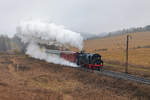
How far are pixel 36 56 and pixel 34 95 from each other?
40.5 metres

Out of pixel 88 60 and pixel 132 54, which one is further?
pixel 132 54

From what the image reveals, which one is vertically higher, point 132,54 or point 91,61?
point 132,54

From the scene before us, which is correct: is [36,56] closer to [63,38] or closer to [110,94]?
[63,38]

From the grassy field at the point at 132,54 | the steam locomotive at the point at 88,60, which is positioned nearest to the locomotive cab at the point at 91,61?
the steam locomotive at the point at 88,60

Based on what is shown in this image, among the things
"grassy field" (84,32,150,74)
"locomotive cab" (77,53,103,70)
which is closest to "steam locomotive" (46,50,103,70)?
"locomotive cab" (77,53,103,70)

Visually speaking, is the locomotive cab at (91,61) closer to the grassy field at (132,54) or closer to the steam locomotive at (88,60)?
the steam locomotive at (88,60)

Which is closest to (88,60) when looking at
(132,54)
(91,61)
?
(91,61)

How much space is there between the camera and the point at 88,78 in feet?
73.6

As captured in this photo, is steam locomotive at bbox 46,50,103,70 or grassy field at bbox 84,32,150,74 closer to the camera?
steam locomotive at bbox 46,50,103,70

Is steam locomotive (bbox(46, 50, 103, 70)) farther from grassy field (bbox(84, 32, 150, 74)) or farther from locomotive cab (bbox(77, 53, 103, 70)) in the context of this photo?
grassy field (bbox(84, 32, 150, 74))

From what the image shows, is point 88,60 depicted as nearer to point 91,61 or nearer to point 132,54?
point 91,61

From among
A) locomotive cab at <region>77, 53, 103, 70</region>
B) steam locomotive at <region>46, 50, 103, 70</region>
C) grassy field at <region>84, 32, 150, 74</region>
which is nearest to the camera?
locomotive cab at <region>77, 53, 103, 70</region>

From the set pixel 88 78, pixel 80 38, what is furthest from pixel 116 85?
pixel 80 38

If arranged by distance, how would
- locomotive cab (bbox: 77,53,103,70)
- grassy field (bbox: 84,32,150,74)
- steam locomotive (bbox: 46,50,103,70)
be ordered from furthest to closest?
grassy field (bbox: 84,32,150,74) < steam locomotive (bbox: 46,50,103,70) < locomotive cab (bbox: 77,53,103,70)
